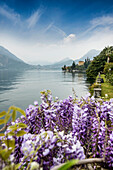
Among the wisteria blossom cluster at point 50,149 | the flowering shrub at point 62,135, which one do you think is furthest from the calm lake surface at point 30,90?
the wisteria blossom cluster at point 50,149

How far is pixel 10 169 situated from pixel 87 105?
2.71 ft

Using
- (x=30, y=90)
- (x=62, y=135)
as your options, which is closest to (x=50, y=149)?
(x=62, y=135)

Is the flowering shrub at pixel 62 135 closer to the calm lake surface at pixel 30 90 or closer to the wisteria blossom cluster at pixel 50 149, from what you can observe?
the wisteria blossom cluster at pixel 50 149

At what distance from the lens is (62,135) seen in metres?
0.73

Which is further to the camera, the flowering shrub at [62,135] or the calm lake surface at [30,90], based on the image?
the calm lake surface at [30,90]

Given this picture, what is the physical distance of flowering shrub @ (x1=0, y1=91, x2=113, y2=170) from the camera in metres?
0.64

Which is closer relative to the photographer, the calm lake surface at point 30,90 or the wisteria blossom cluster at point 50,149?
the wisteria blossom cluster at point 50,149

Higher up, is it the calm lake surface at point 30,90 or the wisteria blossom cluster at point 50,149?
the wisteria blossom cluster at point 50,149

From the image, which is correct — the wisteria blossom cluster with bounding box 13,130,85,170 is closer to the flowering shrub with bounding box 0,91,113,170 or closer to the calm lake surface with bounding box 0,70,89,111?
the flowering shrub with bounding box 0,91,113,170

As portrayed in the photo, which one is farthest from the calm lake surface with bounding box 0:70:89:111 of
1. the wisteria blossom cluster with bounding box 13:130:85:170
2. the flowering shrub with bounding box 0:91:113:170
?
the wisteria blossom cluster with bounding box 13:130:85:170

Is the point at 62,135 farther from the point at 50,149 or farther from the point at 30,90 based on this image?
the point at 30,90

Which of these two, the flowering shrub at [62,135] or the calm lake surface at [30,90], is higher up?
the flowering shrub at [62,135]

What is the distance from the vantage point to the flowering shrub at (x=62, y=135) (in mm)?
640

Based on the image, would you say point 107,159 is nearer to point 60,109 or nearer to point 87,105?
point 87,105
